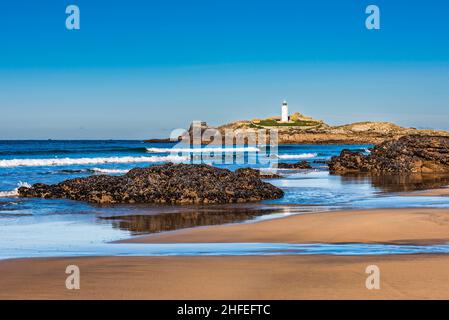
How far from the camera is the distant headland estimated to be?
120m

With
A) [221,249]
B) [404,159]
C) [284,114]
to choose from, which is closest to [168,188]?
[221,249]

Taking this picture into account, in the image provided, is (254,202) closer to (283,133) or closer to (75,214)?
(75,214)

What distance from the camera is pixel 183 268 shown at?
715cm

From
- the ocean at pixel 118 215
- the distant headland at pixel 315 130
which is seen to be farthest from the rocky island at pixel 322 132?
the ocean at pixel 118 215

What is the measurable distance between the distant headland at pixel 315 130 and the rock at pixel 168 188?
89.7m

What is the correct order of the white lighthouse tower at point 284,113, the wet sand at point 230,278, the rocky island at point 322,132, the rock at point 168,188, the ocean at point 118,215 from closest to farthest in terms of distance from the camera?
1. the wet sand at point 230,278
2. the ocean at point 118,215
3. the rock at point 168,188
4. the rocky island at point 322,132
5. the white lighthouse tower at point 284,113

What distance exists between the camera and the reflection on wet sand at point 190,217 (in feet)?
39.6

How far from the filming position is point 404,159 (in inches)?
1267

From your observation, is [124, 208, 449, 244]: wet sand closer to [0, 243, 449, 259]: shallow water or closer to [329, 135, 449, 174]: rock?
[0, 243, 449, 259]: shallow water

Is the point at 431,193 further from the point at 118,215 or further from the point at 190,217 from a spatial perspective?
the point at 118,215

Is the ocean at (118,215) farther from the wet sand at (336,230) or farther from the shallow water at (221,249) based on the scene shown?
the wet sand at (336,230)

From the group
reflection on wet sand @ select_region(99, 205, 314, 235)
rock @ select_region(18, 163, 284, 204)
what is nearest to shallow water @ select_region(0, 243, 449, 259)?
reflection on wet sand @ select_region(99, 205, 314, 235)

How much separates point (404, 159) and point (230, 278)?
89.7 feet
